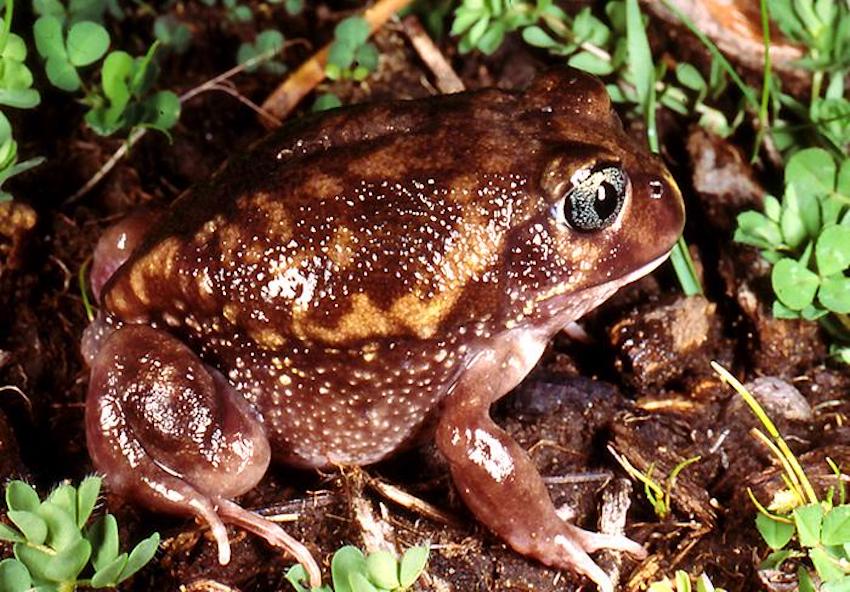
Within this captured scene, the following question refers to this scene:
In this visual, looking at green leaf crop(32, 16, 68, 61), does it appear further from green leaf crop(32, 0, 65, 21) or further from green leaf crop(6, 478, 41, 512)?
green leaf crop(6, 478, 41, 512)

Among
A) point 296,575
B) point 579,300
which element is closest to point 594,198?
point 579,300

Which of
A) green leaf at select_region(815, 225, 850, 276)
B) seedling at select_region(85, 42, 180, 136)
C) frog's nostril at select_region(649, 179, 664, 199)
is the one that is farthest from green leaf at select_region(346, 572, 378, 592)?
seedling at select_region(85, 42, 180, 136)

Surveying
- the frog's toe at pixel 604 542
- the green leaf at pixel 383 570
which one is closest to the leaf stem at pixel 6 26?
the green leaf at pixel 383 570

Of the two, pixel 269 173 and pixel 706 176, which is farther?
pixel 706 176

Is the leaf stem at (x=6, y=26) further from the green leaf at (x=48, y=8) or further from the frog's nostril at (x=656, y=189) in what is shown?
the frog's nostril at (x=656, y=189)

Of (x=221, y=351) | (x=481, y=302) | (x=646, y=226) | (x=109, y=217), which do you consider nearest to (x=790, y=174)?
(x=646, y=226)

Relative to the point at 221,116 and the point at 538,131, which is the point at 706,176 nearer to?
the point at 538,131
